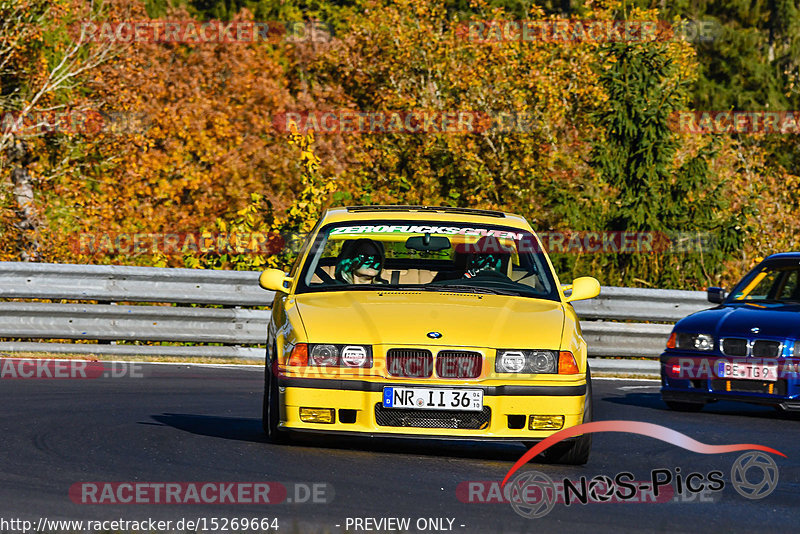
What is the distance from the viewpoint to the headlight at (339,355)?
300 inches

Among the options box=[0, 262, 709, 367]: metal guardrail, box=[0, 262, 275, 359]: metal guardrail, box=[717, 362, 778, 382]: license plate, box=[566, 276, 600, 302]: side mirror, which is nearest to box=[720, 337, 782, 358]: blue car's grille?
box=[717, 362, 778, 382]: license plate

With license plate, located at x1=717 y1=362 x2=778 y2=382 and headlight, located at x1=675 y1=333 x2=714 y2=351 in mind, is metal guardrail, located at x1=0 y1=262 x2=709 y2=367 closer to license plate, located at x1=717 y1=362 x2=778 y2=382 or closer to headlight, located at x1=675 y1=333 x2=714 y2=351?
headlight, located at x1=675 y1=333 x2=714 y2=351

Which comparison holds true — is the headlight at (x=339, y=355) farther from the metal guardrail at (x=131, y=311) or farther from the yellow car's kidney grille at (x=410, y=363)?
the metal guardrail at (x=131, y=311)

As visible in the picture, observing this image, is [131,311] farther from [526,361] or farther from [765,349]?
[526,361]

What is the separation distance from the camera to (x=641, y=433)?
10086mm

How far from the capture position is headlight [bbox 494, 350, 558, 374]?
7.65 m

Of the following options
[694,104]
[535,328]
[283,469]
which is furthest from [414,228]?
[694,104]

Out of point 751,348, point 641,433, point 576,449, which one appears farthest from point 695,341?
point 576,449

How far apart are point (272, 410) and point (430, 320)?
1.08 m

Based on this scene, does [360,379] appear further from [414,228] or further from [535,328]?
[414,228]

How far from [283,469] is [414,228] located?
2400mm

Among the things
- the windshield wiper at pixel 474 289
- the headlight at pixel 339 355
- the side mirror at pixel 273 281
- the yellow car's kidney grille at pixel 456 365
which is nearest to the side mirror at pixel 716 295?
the windshield wiper at pixel 474 289

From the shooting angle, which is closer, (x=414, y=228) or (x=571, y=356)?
(x=571, y=356)

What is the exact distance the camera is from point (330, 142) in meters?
47.2
